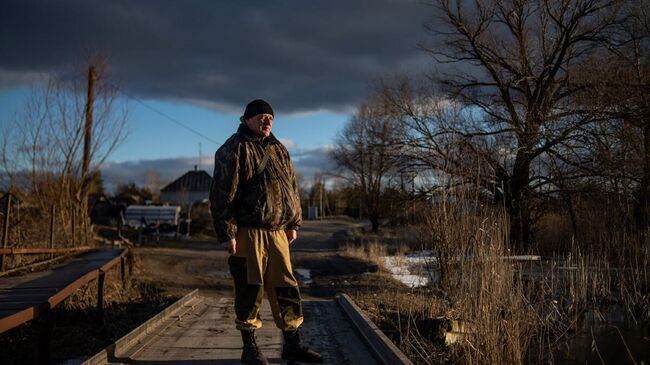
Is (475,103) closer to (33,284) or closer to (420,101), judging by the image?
(420,101)

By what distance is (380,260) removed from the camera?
1705cm

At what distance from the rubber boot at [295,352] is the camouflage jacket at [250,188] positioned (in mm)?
802

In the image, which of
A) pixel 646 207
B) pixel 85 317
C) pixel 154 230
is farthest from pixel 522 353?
pixel 154 230

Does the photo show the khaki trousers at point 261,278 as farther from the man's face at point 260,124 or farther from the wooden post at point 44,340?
the wooden post at point 44,340

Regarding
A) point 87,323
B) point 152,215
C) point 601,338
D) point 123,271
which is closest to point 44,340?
point 87,323

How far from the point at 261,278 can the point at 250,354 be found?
0.52 meters

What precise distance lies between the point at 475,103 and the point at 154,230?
1918cm

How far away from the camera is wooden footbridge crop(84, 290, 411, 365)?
4336mm

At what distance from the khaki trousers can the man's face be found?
730 millimetres

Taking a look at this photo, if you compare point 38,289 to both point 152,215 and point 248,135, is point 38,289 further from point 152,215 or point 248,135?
point 152,215

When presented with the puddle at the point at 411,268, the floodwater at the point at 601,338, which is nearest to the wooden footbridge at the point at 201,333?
the floodwater at the point at 601,338

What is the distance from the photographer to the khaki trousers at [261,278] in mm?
4168

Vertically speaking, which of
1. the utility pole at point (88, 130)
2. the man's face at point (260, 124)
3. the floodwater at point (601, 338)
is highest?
the utility pole at point (88, 130)

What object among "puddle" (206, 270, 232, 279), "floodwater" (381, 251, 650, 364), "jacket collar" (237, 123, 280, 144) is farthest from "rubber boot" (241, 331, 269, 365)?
"puddle" (206, 270, 232, 279)
